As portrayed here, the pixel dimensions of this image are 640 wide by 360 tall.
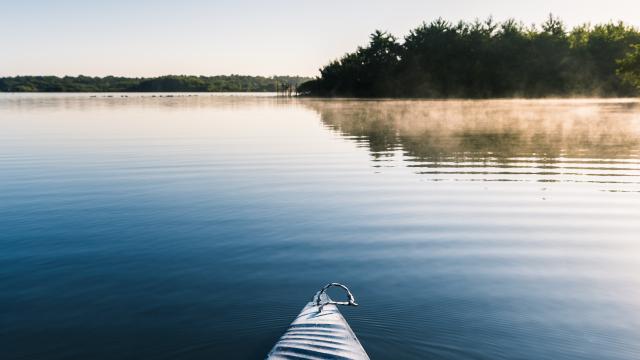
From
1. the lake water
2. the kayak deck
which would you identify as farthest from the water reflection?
the kayak deck

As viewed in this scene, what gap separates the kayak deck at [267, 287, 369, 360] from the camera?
6.56 m

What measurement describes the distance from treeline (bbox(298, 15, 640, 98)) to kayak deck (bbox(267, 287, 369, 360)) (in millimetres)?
121978

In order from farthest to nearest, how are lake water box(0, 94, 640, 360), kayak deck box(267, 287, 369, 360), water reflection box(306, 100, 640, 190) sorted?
1. water reflection box(306, 100, 640, 190)
2. lake water box(0, 94, 640, 360)
3. kayak deck box(267, 287, 369, 360)

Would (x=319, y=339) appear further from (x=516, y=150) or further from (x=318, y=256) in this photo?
(x=516, y=150)

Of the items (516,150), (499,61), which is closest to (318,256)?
(516,150)

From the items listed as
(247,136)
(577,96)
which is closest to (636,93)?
(577,96)

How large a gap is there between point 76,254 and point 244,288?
446 cm

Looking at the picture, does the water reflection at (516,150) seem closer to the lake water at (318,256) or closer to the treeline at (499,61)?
the lake water at (318,256)

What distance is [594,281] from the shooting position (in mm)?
10398

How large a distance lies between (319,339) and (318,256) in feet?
16.4

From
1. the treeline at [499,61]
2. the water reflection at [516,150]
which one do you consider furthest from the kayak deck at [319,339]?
the treeline at [499,61]

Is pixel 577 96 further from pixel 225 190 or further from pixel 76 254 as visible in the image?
pixel 76 254

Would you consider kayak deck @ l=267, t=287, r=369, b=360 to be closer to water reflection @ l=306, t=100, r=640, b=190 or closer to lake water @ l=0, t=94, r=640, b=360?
lake water @ l=0, t=94, r=640, b=360

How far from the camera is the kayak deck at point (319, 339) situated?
6.56m
